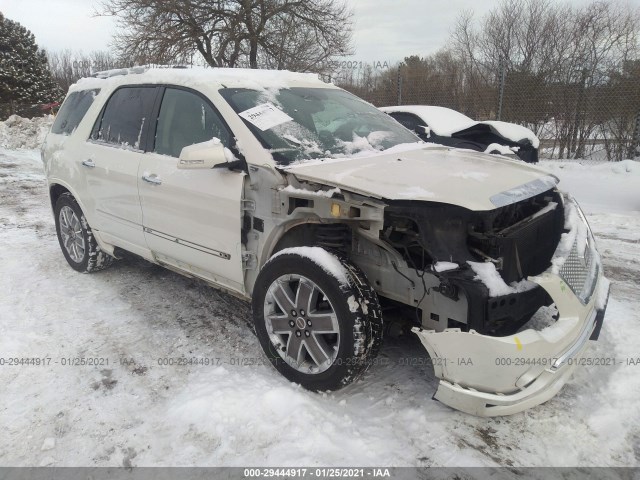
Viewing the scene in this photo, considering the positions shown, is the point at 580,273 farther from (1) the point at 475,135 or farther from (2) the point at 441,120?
(2) the point at 441,120

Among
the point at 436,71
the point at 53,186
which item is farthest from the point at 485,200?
the point at 436,71

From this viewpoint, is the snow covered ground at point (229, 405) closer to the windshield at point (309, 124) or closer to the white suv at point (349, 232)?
the white suv at point (349, 232)

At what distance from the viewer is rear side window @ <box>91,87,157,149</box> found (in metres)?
3.94

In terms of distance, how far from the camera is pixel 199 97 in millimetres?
3490

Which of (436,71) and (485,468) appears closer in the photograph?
(485,468)

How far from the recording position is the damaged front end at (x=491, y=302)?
2.36 metres

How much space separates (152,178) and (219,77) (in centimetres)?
91

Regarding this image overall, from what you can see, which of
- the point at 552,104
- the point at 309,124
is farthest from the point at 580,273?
the point at 552,104

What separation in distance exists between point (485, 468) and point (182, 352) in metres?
2.10

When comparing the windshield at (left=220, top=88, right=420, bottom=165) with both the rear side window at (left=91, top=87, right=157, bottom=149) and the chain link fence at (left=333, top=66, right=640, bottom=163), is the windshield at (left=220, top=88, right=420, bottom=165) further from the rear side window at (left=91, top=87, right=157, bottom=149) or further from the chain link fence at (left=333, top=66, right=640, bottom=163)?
the chain link fence at (left=333, top=66, right=640, bottom=163)

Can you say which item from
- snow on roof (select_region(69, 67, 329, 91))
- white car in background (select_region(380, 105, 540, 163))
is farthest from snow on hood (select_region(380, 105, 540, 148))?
snow on roof (select_region(69, 67, 329, 91))

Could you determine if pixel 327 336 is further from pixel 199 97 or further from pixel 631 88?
pixel 631 88

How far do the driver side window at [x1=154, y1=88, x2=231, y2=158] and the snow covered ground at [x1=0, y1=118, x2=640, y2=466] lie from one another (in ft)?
4.60

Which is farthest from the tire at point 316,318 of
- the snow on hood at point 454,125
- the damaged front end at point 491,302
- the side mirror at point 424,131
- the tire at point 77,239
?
the snow on hood at point 454,125
